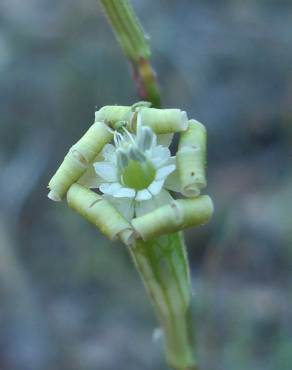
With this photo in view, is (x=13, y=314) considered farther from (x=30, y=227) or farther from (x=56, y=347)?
(x=30, y=227)

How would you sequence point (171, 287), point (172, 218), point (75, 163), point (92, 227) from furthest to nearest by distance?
point (92, 227) → point (171, 287) → point (75, 163) → point (172, 218)

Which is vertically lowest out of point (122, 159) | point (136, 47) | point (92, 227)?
point (92, 227)

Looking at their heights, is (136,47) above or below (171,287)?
above

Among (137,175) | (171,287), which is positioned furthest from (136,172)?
(171,287)

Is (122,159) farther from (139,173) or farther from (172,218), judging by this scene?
(172,218)

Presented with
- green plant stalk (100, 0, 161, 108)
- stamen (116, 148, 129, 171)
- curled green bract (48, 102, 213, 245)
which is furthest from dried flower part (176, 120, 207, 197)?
green plant stalk (100, 0, 161, 108)

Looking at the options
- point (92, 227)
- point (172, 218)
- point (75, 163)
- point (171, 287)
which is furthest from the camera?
point (92, 227)

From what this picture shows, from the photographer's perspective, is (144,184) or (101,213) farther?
(144,184)
